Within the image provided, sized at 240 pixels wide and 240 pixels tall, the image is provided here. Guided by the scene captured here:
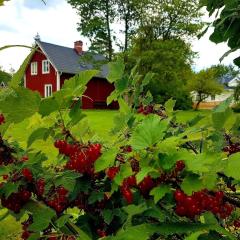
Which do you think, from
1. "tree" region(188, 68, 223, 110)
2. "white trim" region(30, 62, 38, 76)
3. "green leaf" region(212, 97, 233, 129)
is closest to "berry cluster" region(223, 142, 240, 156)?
"green leaf" region(212, 97, 233, 129)

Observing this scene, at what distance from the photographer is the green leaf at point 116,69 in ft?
6.32

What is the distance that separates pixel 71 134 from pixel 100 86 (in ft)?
160

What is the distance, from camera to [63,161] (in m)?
1.93

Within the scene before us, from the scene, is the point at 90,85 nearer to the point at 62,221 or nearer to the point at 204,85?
the point at 204,85

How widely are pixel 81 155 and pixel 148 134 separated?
1.29 ft

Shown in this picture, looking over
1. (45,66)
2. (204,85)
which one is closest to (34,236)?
(45,66)

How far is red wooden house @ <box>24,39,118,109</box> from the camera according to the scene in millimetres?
47188

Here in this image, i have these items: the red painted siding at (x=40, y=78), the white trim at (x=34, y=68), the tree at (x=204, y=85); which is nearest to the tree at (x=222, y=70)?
the tree at (x=204, y=85)

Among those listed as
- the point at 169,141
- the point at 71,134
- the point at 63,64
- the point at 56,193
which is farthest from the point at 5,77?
the point at 63,64

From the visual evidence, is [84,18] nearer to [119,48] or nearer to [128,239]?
[119,48]

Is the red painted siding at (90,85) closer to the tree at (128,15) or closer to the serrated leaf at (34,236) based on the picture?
the tree at (128,15)

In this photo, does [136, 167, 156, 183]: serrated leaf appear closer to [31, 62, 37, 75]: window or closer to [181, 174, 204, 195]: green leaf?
[181, 174, 204, 195]: green leaf

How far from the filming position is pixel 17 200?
164cm

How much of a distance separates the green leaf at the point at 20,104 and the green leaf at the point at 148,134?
1.11 feet
